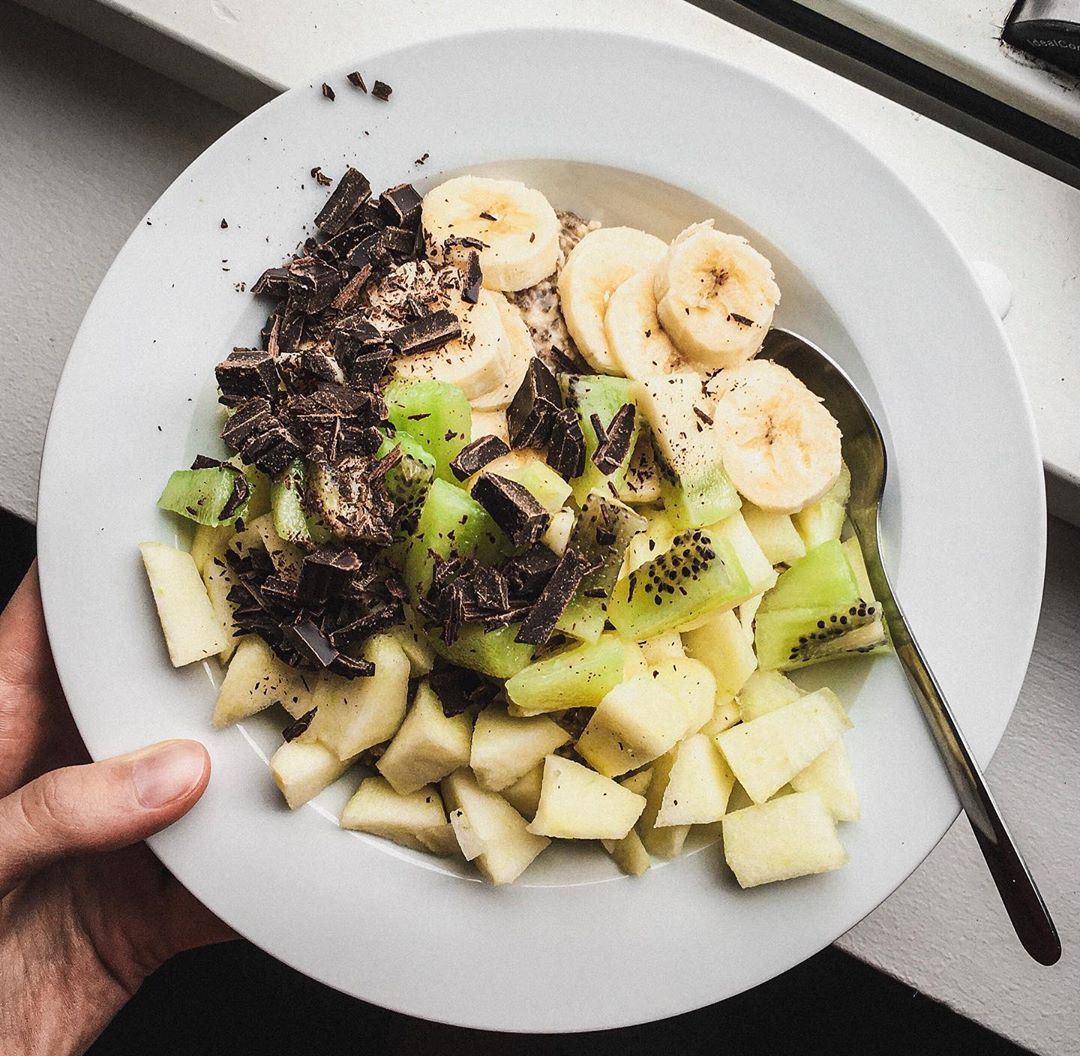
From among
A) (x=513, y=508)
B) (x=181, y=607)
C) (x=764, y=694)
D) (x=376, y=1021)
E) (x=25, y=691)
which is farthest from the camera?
(x=376, y=1021)

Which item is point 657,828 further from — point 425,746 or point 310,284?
point 310,284

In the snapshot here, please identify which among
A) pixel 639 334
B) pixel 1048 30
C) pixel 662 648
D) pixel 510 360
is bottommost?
pixel 662 648

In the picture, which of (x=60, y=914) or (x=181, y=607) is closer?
(x=181, y=607)

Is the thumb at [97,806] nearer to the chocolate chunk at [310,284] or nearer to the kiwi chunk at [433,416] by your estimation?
the kiwi chunk at [433,416]

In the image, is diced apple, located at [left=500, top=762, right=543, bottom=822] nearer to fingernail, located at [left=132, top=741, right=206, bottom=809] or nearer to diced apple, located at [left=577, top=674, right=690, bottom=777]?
diced apple, located at [left=577, top=674, right=690, bottom=777]

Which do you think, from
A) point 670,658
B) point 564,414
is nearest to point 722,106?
point 564,414

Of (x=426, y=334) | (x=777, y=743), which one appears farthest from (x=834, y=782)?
(x=426, y=334)

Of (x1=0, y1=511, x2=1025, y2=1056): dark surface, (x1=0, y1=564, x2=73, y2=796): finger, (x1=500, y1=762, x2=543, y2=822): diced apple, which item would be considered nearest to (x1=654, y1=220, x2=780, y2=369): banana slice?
(x1=500, y1=762, x2=543, y2=822): diced apple
